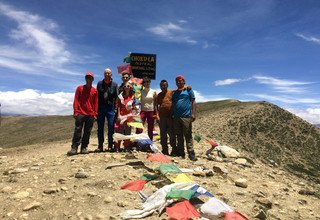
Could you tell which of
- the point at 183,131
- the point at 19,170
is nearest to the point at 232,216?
the point at 183,131

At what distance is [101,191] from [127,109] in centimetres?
413

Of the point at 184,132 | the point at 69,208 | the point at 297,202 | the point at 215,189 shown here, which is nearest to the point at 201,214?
the point at 215,189

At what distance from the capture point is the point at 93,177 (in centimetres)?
762

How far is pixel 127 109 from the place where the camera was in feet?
34.9

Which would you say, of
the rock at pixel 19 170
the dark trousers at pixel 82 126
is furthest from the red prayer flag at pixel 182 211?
the dark trousers at pixel 82 126

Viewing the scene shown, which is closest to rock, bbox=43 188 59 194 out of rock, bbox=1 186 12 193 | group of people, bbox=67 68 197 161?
rock, bbox=1 186 12 193

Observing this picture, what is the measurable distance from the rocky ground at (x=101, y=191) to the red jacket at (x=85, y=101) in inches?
52.4

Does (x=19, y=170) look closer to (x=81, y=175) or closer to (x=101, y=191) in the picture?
(x=81, y=175)

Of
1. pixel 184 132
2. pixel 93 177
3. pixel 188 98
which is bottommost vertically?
pixel 93 177

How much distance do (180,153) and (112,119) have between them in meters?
2.47

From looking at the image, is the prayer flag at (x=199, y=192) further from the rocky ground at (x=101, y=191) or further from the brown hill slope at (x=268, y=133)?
the brown hill slope at (x=268, y=133)

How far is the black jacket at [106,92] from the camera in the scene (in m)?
10.5

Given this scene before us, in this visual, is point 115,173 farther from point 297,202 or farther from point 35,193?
point 297,202

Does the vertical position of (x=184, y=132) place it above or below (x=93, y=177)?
above
